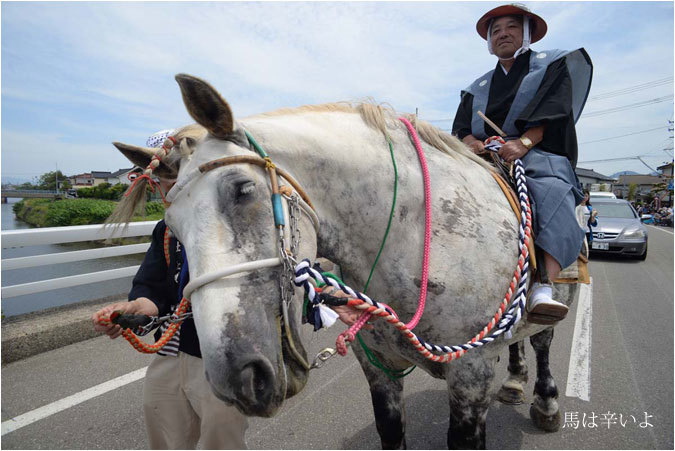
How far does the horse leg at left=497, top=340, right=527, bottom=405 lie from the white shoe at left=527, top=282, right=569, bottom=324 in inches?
61.6

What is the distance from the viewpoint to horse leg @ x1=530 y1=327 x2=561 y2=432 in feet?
9.43

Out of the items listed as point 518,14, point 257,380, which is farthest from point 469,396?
point 518,14

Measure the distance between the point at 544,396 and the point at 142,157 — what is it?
318cm

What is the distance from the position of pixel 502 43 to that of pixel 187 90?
7.03ft

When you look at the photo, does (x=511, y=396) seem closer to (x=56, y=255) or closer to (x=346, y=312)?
(x=346, y=312)

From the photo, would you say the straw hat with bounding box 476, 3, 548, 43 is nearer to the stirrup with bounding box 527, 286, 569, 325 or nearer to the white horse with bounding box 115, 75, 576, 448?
the white horse with bounding box 115, 75, 576, 448

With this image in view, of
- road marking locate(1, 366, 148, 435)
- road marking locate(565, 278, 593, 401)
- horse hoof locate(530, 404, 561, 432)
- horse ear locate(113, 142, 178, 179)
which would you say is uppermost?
horse ear locate(113, 142, 178, 179)

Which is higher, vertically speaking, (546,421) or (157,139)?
(157,139)

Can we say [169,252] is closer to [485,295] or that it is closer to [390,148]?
[390,148]

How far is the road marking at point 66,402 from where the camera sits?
2.77 m

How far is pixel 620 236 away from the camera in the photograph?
411 inches

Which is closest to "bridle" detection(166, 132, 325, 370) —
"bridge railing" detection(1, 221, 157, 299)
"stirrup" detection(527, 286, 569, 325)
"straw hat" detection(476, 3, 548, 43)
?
"stirrup" detection(527, 286, 569, 325)

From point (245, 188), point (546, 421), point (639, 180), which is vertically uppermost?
point (639, 180)

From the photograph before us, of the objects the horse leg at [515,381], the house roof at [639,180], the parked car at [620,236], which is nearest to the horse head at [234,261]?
the horse leg at [515,381]
